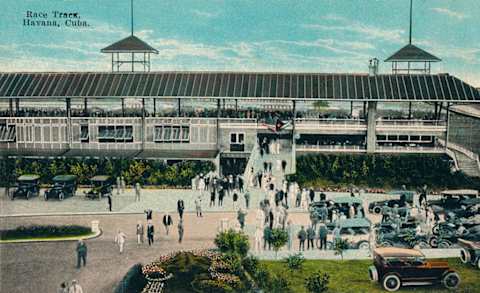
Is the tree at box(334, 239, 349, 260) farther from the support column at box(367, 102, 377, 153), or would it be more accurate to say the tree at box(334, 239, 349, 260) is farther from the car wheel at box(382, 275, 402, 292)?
the support column at box(367, 102, 377, 153)

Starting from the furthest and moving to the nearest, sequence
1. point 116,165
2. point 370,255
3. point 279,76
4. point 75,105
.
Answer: point 75,105
point 279,76
point 116,165
point 370,255

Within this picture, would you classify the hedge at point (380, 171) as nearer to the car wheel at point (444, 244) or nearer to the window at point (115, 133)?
the car wheel at point (444, 244)

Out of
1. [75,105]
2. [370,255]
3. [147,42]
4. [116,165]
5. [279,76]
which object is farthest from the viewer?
[75,105]

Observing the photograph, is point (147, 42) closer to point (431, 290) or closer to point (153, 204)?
point (153, 204)

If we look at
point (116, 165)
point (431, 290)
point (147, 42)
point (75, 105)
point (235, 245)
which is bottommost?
point (431, 290)

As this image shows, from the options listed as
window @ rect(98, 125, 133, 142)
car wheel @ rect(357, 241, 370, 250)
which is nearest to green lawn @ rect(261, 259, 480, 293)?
car wheel @ rect(357, 241, 370, 250)

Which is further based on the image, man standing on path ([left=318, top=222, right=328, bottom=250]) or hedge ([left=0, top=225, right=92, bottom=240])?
hedge ([left=0, top=225, right=92, bottom=240])

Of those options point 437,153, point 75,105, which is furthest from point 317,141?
point 75,105

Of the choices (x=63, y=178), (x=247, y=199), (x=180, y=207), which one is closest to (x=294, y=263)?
(x=247, y=199)
